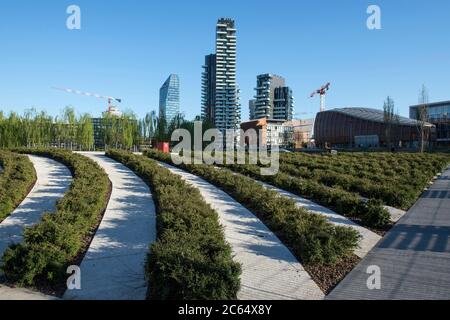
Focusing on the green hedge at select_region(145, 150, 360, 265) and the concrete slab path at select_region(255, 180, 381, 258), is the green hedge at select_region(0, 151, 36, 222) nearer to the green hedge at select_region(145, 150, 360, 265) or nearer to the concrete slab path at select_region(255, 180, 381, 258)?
the green hedge at select_region(145, 150, 360, 265)

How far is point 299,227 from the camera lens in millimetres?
9484

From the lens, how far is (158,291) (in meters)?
6.08

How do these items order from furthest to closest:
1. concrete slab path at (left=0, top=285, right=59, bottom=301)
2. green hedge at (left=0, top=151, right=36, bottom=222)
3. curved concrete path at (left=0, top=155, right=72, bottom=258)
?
green hedge at (left=0, top=151, right=36, bottom=222), curved concrete path at (left=0, top=155, right=72, bottom=258), concrete slab path at (left=0, top=285, right=59, bottom=301)

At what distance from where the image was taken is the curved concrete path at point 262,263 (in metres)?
6.49

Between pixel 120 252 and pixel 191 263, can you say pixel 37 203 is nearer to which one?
pixel 120 252

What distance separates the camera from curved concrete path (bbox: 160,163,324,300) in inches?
255

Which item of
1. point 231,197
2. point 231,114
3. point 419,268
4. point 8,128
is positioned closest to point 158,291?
point 419,268

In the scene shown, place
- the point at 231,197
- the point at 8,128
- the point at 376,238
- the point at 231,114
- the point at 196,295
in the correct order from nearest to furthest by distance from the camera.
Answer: the point at 196,295, the point at 376,238, the point at 231,197, the point at 8,128, the point at 231,114

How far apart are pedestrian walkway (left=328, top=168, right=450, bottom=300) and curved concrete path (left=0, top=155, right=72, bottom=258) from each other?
6.51m

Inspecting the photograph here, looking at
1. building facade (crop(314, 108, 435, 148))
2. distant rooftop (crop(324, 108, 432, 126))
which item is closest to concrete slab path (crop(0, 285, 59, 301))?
building facade (crop(314, 108, 435, 148))

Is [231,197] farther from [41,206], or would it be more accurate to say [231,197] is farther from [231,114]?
[231,114]

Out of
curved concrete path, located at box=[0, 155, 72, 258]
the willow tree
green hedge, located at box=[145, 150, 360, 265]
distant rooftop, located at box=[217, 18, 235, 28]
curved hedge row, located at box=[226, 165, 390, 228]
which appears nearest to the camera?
green hedge, located at box=[145, 150, 360, 265]

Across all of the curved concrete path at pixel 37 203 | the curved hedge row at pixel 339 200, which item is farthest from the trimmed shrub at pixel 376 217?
the curved concrete path at pixel 37 203
